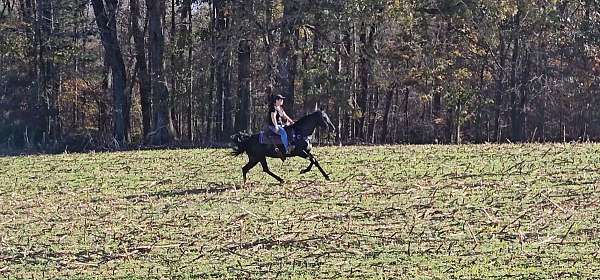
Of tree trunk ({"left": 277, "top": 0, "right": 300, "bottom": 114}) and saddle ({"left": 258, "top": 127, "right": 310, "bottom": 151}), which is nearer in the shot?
saddle ({"left": 258, "top": 127, "right": 310, "bottom": 151})

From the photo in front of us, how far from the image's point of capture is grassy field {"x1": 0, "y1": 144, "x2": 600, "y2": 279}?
9977 millimetres

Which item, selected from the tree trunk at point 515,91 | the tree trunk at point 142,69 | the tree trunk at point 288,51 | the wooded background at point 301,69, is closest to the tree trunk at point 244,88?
the wooded background at point 301,69

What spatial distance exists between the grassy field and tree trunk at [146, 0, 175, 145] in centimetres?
1160

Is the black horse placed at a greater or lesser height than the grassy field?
greater

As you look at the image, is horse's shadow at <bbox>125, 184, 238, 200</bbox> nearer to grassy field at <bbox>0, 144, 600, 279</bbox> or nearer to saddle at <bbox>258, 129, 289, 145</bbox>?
grassy field at <bbox>0, 144, 600, 279</bbox>

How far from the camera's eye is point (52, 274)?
1028 centimetres

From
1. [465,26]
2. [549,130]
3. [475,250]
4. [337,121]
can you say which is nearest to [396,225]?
[475,250]

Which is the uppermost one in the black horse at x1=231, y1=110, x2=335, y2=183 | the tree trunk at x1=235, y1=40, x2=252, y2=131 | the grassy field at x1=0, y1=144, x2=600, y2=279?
the tree trunk at x1=235, y1=40, x2=252, y2=131

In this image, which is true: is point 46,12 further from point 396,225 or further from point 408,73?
point 396,225

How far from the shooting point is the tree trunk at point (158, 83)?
33.6 meters

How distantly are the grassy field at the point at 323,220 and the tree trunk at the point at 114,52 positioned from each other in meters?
13.3

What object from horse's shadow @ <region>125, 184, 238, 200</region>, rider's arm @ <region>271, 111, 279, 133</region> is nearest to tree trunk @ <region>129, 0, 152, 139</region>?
horse's shadow @ <region>125, 184, 238, 200</region>

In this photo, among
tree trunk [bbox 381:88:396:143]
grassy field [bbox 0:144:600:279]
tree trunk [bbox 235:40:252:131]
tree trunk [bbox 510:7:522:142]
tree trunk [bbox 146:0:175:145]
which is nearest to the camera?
grassy field [bbox 0:144:600:279]

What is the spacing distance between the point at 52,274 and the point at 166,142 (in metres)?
23.3
